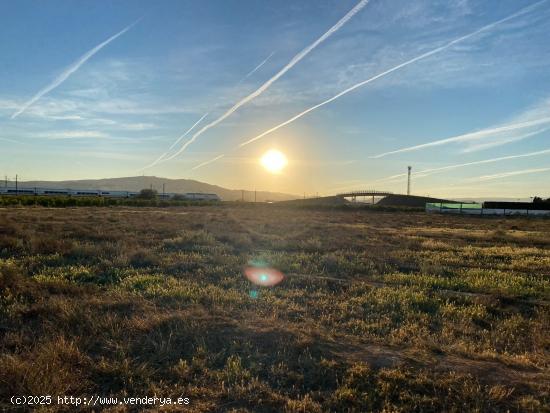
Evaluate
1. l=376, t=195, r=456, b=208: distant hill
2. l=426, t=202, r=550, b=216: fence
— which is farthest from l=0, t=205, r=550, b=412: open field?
l=376, t=195, r=456, b=208: distant hill

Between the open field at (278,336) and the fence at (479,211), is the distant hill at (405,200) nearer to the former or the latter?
the fence at (479,211)

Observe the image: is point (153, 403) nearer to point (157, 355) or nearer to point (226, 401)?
point (226, 401)

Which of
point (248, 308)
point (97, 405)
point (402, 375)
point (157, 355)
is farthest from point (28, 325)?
point (402, 375)

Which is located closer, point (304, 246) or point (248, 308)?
point (248, 308)

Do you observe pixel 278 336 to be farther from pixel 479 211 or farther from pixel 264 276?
pixel 479 211

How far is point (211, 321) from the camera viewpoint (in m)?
8.43

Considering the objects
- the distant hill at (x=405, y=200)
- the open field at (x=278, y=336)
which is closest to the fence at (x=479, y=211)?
the distant hill at (x=405, y=200)

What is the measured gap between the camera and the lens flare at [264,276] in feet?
41.6

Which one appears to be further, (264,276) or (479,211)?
(479,211)

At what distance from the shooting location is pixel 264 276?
1377cm

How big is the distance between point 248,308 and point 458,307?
529cm

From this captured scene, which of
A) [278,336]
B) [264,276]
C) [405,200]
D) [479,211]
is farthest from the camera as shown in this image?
[405,200]

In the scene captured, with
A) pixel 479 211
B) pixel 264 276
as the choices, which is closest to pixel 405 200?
pixel 479 211

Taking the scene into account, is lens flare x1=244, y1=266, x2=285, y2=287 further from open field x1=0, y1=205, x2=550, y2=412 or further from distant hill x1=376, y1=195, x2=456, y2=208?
distant hill x1=376, y1=195, x2=456, y2=208
